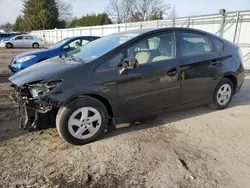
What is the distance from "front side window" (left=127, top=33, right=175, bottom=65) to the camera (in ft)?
12.0

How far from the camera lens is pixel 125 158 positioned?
3.05m

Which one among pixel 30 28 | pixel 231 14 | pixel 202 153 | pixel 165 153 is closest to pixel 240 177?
pixel 202 153

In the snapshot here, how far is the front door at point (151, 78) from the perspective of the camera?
3.52 metres

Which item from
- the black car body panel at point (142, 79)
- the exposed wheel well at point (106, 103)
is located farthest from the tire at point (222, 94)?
the exposed wheel well at point (106, 103)

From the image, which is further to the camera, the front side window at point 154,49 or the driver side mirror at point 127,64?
the front side window at point 154,49

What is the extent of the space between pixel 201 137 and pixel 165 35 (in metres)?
1.78

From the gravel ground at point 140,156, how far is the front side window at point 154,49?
1173 mm

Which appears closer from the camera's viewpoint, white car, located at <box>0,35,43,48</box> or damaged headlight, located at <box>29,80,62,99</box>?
damaged headlight, located at <box>29,80,62,99</box>

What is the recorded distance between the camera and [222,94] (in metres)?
Result: 4.72

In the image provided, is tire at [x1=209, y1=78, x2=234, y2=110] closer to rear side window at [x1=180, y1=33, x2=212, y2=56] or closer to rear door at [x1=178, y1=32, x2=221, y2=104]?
rear door at [x1=178, y1=32, x2=221, y2=104]

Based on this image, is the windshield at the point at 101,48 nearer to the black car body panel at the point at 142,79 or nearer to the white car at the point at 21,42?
the black car body panel at the point at 142,79

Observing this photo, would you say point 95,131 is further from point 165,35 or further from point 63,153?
point 165,35

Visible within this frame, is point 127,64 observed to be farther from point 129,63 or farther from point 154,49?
point 154,49

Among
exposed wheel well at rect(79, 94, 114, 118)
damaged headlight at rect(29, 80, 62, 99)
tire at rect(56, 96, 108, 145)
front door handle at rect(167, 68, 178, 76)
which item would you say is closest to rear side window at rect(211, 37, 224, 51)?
front door handle at rect(167, 68, 178, 76)
